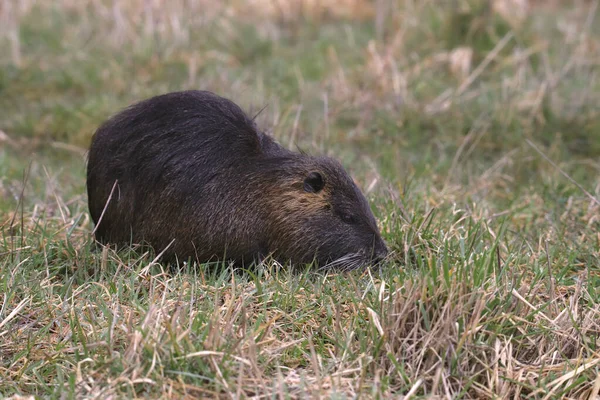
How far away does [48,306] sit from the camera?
2812 millimetres

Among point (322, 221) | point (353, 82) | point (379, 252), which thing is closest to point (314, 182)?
point (322, 221)

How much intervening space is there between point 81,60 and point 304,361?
181 inches

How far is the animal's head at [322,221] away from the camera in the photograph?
11.0 ft

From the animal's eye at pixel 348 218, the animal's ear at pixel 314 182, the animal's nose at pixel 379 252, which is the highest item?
the animal's ear at pixel 314 182

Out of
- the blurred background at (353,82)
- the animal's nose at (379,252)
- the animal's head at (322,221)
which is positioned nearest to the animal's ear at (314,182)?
the animal's head at (322,221)

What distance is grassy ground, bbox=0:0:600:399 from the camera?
250 cm

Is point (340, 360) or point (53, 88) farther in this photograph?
point (53, 88)

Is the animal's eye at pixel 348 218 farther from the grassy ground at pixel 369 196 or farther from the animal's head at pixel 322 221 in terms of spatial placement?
the grassy ground at pixel 369 196

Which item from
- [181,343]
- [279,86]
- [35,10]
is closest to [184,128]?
[181,343]

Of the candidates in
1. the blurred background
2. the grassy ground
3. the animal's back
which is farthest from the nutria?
the blurred background

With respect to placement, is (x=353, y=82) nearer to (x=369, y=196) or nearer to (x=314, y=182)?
(x=369, y=196)

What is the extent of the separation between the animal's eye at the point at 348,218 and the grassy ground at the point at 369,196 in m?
0.23

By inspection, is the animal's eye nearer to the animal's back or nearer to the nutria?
the nutria

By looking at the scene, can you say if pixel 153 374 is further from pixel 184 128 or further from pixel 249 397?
pixel 184 128
